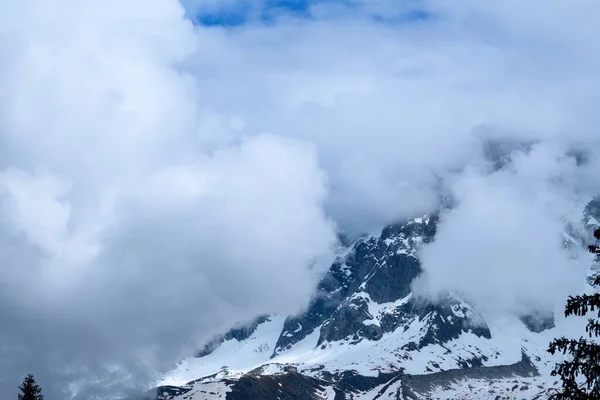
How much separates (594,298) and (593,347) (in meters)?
2.39

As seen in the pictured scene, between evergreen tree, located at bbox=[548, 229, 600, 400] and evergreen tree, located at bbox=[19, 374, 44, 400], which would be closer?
evergreen tree, located at bbox=[548, 229, 600, 400]

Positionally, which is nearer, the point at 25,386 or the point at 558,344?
the point at 558,344

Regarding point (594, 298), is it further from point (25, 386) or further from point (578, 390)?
point (25, 386)

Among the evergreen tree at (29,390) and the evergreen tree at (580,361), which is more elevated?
the evergreen tree at (29,390)

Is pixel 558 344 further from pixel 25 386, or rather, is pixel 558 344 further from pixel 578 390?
pixel 25 386

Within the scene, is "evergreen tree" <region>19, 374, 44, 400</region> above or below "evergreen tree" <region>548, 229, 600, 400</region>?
above

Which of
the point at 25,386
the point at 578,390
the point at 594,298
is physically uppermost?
→ the point at 25,386

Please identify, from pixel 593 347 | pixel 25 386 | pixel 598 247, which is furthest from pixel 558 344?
pixel 25 386

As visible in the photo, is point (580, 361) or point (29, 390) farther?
point (29, 390)

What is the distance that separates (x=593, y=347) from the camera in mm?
47531

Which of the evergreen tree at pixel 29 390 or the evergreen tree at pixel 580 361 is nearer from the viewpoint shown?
the evergreen tree at pixel 580 361

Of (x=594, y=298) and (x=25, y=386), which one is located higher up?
(x=25, y=386)

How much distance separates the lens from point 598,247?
48.0 m

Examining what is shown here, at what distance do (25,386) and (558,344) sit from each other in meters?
61.3
